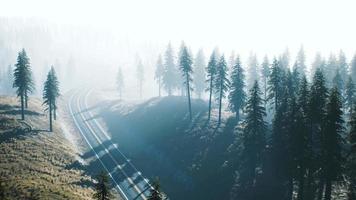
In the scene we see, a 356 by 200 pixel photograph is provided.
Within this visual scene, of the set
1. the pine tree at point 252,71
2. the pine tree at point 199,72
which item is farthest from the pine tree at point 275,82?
the pine tree at point 199,72

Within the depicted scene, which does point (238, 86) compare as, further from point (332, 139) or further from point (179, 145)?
point (332, 139)

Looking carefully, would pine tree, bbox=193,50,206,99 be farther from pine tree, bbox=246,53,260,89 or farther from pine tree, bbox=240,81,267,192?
pine tree, bbox=240,81,267,192

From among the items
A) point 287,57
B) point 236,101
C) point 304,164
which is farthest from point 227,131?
point 287,57

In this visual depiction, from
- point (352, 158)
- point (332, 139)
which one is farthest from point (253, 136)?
point (352, 158)

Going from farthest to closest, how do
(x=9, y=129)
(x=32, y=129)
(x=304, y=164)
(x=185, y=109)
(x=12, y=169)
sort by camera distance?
(x=185, y=109) → (x=32, y=129) → (x=9, y=129) → (x=12, y=169) → (x=304, y=164)

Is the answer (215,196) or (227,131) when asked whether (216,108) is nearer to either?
(227,131)
